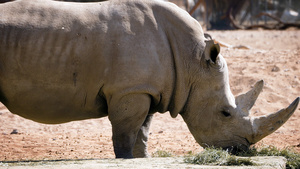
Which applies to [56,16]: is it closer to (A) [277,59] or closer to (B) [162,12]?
(B) [162,12]

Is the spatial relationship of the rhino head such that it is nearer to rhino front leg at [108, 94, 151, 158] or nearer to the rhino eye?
the rhino eye

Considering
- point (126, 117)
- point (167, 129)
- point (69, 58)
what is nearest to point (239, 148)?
point (126, 117)

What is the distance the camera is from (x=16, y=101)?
5.65 m

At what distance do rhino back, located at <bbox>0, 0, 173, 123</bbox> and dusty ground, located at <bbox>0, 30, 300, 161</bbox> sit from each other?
1.70 m

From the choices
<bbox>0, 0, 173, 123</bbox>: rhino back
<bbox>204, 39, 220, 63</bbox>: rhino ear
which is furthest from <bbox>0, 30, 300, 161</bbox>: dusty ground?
<bbox>204, 39, 220, 63</bbox>: rhino ear

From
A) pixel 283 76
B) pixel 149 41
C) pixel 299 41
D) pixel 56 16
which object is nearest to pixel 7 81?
pixel 56 16

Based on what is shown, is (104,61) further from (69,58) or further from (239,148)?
(239,148)

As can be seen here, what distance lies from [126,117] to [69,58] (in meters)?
0.86

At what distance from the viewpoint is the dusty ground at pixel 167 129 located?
25.0ft

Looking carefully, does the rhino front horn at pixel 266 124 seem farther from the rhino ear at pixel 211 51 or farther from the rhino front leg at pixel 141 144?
the rhino front leg at pixel 141 144

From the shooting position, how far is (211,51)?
6016 millimetres

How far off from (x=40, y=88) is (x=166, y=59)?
1.38 meters

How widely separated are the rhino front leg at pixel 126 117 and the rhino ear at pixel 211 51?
2.81 feet

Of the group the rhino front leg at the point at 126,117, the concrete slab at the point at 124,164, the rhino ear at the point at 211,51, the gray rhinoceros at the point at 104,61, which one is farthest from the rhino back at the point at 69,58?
the concrete slab at the point at 124,164
